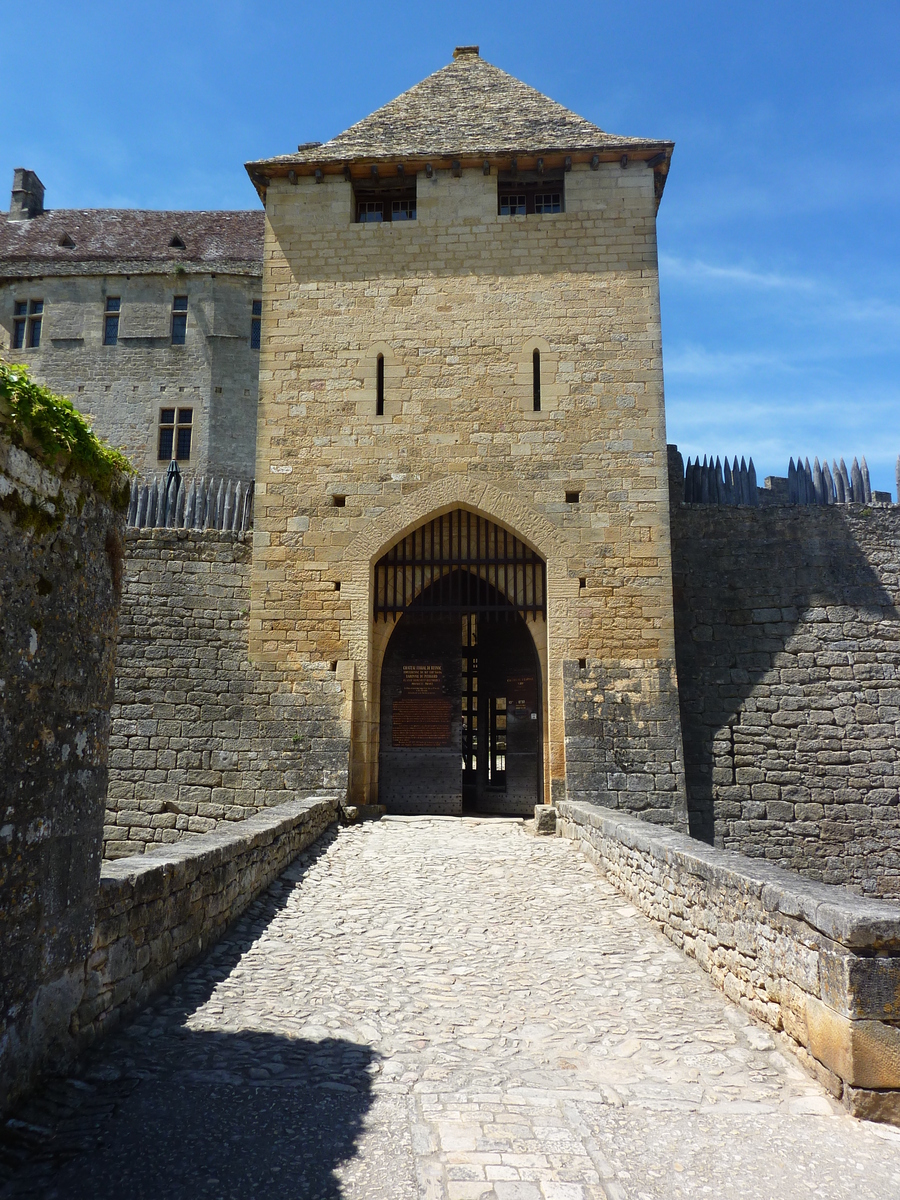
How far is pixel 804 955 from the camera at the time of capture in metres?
3.32

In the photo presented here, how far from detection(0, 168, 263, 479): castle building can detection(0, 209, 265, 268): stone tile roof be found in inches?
2.6

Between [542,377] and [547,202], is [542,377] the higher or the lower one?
the lower one

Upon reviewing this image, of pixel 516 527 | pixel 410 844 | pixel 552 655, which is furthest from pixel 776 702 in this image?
pixel 410 844

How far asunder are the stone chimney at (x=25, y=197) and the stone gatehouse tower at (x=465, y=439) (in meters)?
16.5

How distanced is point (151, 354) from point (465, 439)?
1431 cm

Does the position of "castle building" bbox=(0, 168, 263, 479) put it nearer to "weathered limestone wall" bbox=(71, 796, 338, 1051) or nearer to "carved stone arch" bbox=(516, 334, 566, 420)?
"carved stone arch" bbox=(516, 334, 566, 420)

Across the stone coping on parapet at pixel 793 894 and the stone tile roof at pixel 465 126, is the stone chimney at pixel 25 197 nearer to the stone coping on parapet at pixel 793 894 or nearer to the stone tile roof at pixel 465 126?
the stone tile roof at pixel 465 126

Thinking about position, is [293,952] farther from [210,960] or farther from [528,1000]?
[528,1000]

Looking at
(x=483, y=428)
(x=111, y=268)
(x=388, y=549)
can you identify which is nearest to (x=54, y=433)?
(x=388, y=549)

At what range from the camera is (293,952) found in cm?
481

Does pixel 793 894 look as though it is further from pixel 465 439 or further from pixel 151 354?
pixel 151 354

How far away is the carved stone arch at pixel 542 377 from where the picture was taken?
33.8 feet

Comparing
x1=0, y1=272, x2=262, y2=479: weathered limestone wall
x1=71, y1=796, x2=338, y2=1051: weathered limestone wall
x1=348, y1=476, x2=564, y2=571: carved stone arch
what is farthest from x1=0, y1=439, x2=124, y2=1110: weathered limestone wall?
x1=0, y1=272, x2=262, y2=479: weathered limestone wall

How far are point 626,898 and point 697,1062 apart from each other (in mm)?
2609
